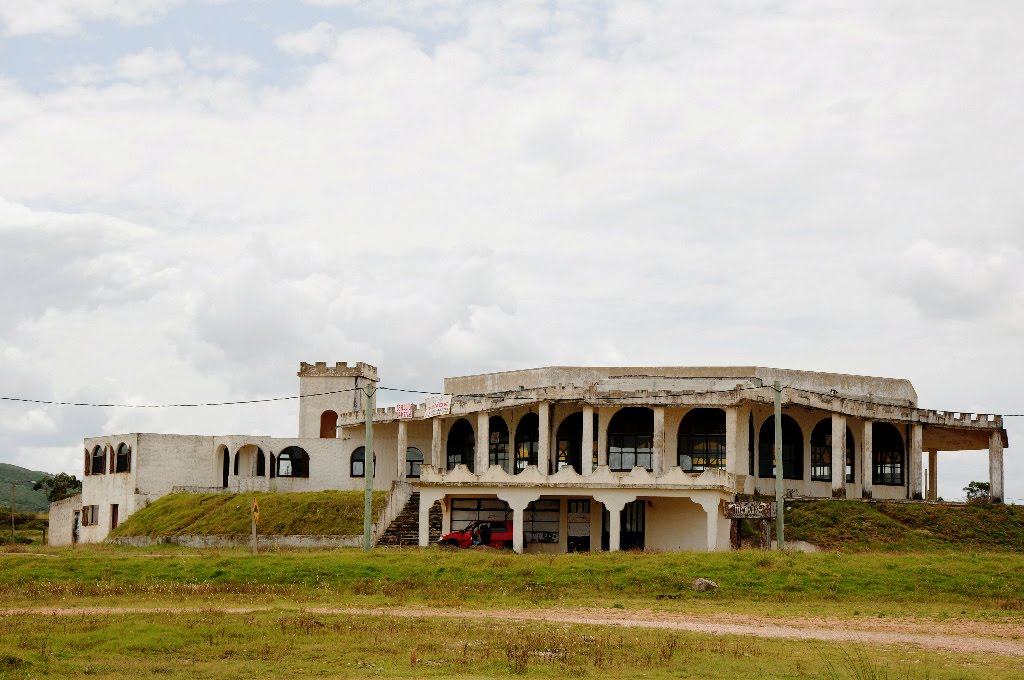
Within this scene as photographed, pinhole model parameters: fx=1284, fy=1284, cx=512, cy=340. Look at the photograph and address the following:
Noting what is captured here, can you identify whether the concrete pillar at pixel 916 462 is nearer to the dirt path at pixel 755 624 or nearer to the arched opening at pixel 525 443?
the arched opening at pixel 525 443

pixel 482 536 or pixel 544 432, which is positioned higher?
pixel 544 432

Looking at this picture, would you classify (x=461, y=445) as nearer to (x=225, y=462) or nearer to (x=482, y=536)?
(x=225, y=462)

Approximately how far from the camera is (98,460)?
75.0 meters

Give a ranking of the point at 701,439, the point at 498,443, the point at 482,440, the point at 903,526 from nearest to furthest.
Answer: the point at 903,526 → the point at 701,439 → the point at 482,440 → the point at 498,443

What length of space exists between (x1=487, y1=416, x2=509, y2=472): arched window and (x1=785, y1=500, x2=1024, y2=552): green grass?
56.3 feet

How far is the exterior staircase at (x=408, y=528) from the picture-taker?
185 ft

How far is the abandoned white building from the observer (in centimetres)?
5391

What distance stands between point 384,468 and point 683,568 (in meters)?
38.5

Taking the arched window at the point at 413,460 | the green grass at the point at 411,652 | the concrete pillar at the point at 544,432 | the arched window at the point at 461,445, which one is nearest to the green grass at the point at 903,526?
the concrete pillar at the point at 544,432

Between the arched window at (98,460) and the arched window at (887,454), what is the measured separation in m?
43.3

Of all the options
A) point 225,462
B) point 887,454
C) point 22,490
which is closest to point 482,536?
point 887,454

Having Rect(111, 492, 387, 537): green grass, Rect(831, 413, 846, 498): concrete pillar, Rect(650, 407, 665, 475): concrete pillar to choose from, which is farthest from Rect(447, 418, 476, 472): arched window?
Rect(831, 413, 846, 498): concrete pillar

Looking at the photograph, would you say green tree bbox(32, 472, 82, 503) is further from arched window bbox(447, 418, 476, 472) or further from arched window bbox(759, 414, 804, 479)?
arched window bbox(759, 414, 804, 479)

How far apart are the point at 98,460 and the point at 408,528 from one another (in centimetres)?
2607
